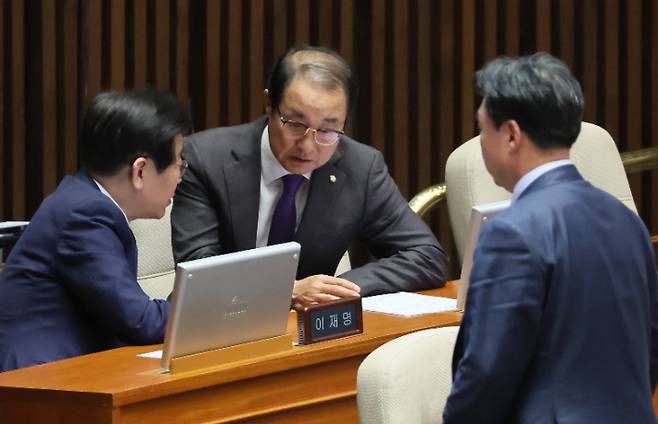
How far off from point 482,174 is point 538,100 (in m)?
2.33

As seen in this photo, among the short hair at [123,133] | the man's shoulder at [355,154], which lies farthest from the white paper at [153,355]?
the man's shoulder at [355,154]

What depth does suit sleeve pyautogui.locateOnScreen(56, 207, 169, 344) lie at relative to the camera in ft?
10.4

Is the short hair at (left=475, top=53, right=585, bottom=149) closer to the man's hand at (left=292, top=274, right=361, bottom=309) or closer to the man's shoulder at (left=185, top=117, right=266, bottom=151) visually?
the man's hand at (left=292, top=274, right=361, bottom=309)

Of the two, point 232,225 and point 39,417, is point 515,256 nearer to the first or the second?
point 39,417

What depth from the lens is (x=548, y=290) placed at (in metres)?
2.20

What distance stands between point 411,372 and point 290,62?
174 centimetres

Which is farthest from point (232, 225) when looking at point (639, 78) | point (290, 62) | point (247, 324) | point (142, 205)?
point (639, 78)

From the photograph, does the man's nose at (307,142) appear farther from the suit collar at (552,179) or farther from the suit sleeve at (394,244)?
the suit collar at (552,179)

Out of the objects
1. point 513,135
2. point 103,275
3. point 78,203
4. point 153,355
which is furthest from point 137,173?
point 513,135

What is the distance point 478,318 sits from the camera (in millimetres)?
2199

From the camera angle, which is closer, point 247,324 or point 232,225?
point 247,324

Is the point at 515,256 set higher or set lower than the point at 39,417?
higher

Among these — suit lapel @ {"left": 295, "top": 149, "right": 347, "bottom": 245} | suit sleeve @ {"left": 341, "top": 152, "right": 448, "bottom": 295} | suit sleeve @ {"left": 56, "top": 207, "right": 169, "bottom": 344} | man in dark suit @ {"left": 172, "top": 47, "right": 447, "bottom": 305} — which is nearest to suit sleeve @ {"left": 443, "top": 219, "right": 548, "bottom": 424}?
suit sleeve @ {"left": 56, "top": 207, "right": 169, "bottom": 344}

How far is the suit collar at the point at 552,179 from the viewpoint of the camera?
228 centimetres
